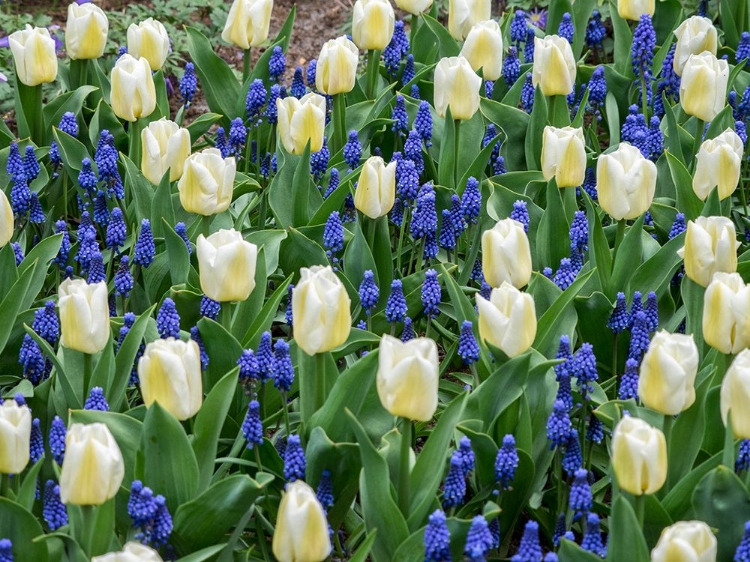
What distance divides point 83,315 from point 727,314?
1391 mm

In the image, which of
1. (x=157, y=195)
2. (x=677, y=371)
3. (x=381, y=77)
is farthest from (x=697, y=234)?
(x=381, y=77)

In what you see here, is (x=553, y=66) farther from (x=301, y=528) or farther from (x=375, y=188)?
(x=301, y=528)

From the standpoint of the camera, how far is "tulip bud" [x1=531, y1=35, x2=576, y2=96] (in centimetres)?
354

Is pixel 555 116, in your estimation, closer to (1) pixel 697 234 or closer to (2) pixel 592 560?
(1) pixel 697 234

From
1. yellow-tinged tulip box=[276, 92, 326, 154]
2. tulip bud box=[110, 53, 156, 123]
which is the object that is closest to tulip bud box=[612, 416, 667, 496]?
yellow-tinged tulip box=[276, 92, 326, 154]

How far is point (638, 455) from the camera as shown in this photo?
2.04 metres

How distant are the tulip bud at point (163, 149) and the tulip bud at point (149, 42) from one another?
651 millimetres

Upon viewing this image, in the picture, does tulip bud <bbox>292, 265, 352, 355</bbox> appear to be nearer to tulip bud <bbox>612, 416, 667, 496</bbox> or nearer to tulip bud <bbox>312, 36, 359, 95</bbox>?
tulip bud <bbox>612, 416, 667, 496</bbox>

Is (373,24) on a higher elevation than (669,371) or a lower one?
higher

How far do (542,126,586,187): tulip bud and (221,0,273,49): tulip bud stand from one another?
1227 mm

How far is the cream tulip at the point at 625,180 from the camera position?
9.52 ft

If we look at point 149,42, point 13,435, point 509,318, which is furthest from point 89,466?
point 149,42

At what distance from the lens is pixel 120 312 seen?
3.18m

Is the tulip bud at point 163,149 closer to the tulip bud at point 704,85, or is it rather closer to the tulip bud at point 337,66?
the tulip bud at point 337,66
